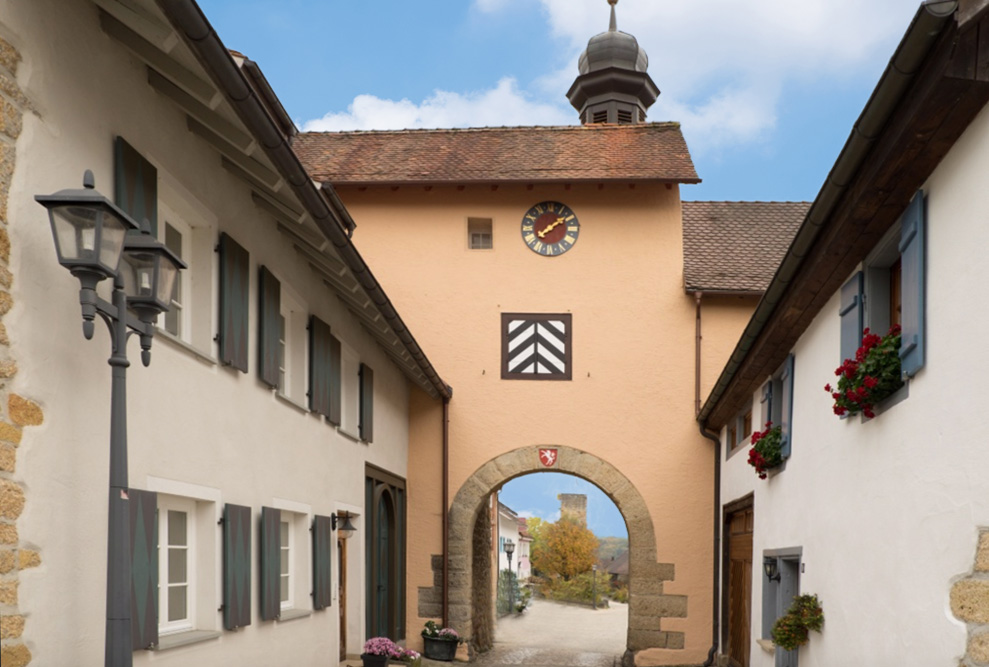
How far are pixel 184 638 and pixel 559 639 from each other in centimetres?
1594

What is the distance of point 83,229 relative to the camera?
4.30 meters

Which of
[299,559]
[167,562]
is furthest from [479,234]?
[167,562]

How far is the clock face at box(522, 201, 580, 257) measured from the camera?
1608 cm

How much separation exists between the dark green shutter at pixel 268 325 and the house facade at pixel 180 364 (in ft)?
0.08

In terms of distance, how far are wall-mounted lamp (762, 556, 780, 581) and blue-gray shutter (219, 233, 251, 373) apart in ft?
15.8

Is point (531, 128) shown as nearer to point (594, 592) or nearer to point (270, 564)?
point (270, 564)

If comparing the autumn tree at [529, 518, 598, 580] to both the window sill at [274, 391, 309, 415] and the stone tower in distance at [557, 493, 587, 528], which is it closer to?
the stone tower in distance at [557, 493, 587, 528]

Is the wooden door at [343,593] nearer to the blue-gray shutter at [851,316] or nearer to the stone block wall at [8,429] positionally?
the blue-gray shutter at [851,316]

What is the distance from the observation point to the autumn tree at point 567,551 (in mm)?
40625

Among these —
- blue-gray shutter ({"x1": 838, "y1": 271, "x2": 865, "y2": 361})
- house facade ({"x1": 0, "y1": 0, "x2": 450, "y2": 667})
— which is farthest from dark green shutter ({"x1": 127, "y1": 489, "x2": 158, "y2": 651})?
blue-gray shutter ({"x1": 838, "y1": 271, "x2": 865, "y2": 361})

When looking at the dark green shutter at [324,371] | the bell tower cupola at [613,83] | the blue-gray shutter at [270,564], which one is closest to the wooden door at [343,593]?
the dark green shutter at [324,371]

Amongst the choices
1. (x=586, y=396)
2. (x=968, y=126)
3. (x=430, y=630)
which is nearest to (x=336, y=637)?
(x=430, y=630)

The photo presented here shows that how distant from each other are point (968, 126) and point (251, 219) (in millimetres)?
4896

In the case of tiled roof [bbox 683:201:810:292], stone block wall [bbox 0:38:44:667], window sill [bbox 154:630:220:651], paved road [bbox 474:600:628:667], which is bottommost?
paved road [bbox 474:600:628:667]
